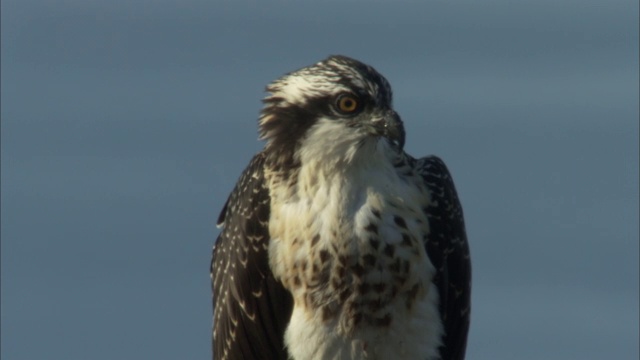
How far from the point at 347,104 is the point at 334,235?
0.89 metres

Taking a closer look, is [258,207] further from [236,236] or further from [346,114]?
[346,114]

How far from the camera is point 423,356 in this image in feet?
27.7

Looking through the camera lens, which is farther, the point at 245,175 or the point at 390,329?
the point at 245,175

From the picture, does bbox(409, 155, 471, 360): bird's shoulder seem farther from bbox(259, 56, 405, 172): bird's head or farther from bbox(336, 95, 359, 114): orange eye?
bbox(336, 95, 359, 114): orange eye

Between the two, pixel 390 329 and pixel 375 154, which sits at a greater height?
pixel 375 154

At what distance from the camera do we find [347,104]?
26.5ft

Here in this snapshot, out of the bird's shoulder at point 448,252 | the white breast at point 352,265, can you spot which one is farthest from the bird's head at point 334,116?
the bird's shoulder at point 448,252

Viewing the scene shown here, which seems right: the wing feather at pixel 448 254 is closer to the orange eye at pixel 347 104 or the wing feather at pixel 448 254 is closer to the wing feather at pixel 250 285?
the orange eye at pixel 347 104

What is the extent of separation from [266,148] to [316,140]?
0.51m

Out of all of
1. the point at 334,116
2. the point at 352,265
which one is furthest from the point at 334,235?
the point at 334,116

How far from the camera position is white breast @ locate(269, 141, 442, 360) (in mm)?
8047

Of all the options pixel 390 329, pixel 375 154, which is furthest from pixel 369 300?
pixel 375 154

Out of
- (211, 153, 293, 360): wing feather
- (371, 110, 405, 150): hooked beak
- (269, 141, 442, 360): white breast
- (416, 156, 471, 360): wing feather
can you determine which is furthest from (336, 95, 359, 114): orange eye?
(416, 156, 471, 360): wing feather

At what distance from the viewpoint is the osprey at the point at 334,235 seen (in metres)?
8.05
